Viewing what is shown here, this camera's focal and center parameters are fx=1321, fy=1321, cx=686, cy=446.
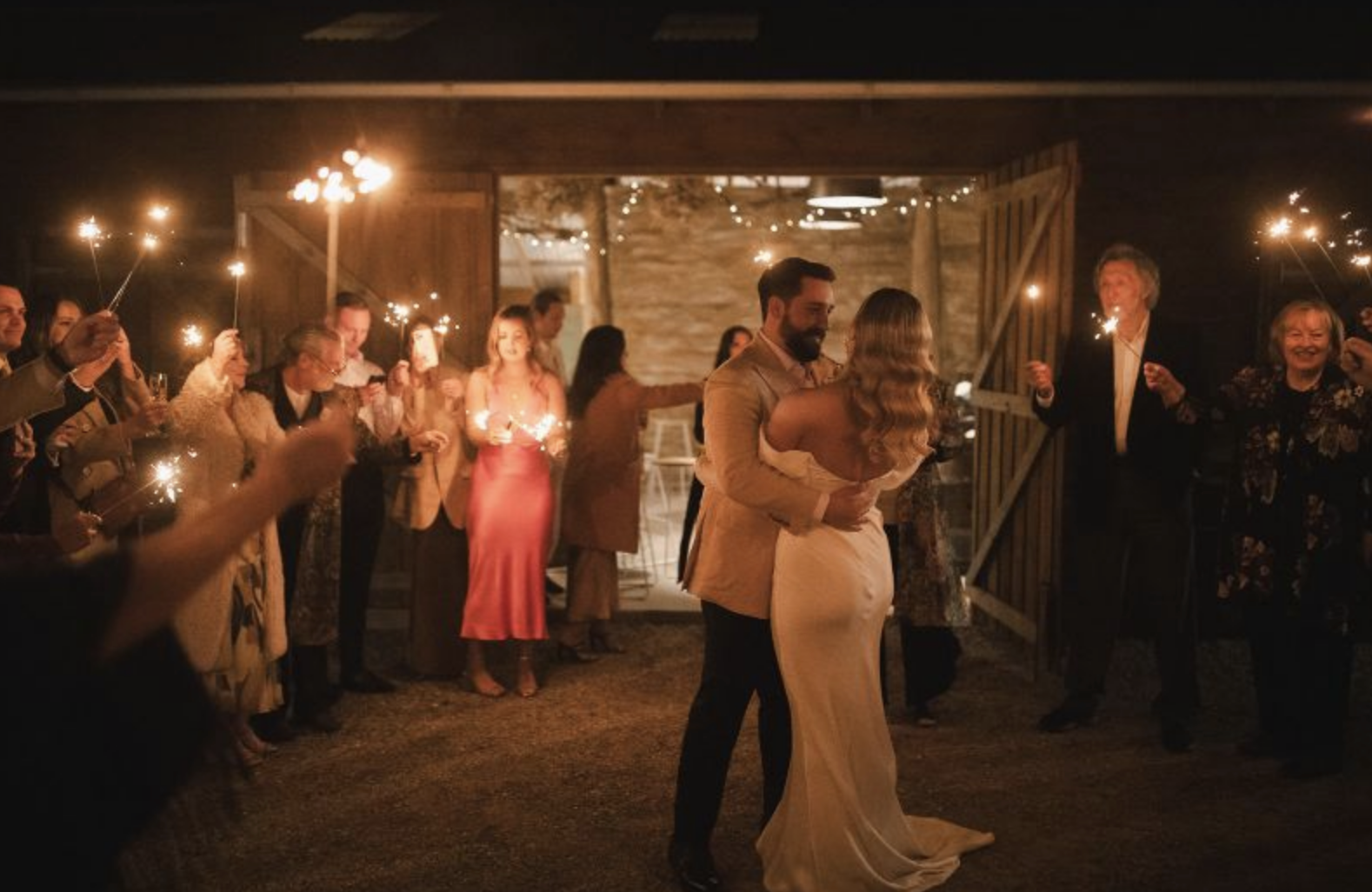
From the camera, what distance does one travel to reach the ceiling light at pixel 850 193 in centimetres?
1068

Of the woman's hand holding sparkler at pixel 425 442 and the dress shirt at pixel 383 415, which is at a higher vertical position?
the dress shirt at pixel 383 415

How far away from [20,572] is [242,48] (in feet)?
25.7

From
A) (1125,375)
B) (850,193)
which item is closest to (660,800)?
(1125,375)

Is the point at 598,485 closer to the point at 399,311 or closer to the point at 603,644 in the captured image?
the point at 603,644

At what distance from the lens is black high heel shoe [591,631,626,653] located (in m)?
7.86

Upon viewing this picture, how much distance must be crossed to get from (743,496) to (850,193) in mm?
7240

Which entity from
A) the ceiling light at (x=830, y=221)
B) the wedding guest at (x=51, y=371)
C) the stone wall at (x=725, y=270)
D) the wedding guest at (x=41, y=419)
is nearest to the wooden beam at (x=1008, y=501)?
the wedding guest at (x=41, y=419)

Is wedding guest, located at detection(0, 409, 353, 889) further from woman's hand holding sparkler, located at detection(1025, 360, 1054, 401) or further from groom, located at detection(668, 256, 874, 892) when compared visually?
woman's hand holding sparkler, located at detection(1025, 360, 1054, 401)

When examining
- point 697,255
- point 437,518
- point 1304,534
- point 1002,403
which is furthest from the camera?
point 697,255

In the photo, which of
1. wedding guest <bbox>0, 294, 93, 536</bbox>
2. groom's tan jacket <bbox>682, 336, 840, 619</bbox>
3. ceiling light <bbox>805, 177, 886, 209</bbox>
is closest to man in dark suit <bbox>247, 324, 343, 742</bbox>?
wedding guest <bbox>0, 294, 93, 536</bbox>

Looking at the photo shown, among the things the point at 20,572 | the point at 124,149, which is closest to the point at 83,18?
the point at 124,149

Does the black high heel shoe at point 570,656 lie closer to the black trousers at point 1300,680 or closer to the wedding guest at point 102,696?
the black trousers at point 1300,680

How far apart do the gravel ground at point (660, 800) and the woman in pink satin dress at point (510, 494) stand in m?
0.40

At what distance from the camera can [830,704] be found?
4199mm
